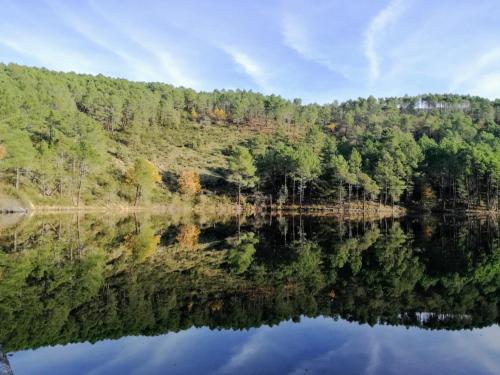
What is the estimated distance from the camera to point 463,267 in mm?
26016

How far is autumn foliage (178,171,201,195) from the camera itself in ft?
293

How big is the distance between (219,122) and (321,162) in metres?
63.2

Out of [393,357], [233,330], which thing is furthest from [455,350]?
[233,330]

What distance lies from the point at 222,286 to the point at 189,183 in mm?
71153

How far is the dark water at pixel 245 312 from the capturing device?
11.4 metres

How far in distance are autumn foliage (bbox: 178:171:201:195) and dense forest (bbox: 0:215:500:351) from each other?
53532 mm

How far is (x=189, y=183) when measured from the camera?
89.6 m

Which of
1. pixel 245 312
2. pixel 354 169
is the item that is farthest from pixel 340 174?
pixel 245 312

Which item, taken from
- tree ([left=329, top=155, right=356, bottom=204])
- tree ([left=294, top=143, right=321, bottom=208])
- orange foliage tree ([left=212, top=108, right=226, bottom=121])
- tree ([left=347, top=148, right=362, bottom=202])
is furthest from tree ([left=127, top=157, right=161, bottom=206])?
orange foliage tree ([left=212, top=108, right=226, bottom=121])

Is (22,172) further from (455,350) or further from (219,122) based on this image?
(219,122)

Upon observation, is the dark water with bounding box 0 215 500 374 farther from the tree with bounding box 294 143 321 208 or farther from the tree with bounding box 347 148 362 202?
the tree with bounding box 294 143 321 208

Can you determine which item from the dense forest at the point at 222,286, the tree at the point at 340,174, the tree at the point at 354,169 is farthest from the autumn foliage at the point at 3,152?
the tree at the point at 354,169

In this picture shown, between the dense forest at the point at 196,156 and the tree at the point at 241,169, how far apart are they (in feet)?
0.76

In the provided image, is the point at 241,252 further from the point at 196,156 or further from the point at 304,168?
the point at 196,156
